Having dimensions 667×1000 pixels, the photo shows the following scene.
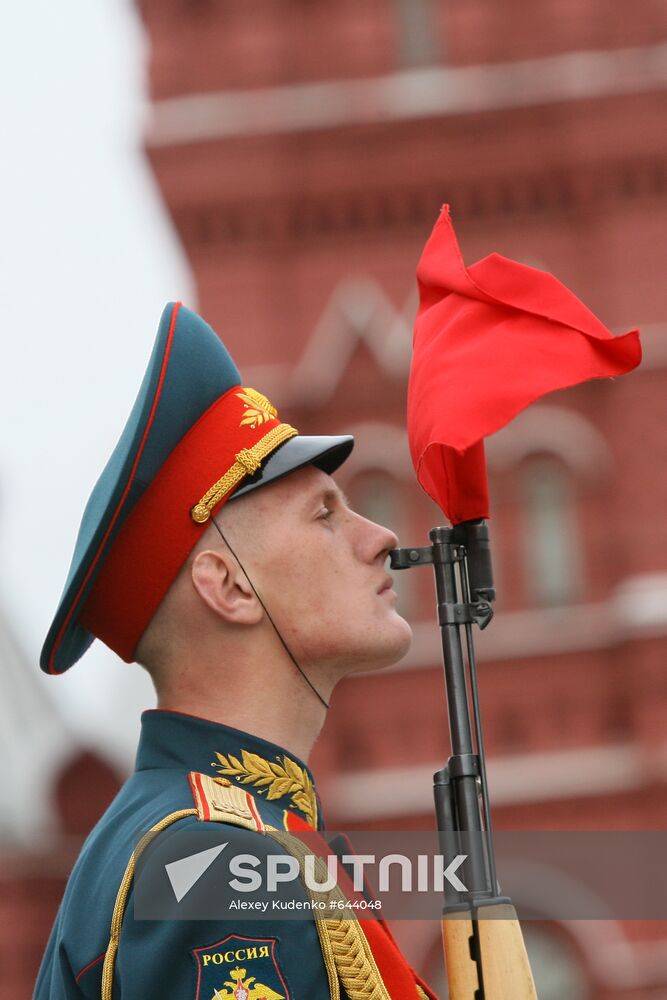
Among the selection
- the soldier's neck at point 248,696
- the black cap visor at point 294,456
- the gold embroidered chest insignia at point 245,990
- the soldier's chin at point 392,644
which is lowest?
the gold embroidered chest insignia at point 245,990

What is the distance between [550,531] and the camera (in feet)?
45.0

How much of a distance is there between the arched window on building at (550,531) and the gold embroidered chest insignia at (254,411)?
10950mm

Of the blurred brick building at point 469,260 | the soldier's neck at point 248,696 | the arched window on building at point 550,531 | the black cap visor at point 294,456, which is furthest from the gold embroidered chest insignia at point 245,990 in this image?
the arched window on building at point 550,531

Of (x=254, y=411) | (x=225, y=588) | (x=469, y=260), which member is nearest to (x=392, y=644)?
(x=225, y=588)

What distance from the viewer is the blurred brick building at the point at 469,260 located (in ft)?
43.7

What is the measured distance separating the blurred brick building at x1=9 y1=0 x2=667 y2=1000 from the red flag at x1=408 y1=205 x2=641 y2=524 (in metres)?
10.5

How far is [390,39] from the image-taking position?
47.5ft

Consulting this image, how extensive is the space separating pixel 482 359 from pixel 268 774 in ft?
2.24

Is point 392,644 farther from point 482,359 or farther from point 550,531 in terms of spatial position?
point 550,531

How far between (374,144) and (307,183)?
60cm

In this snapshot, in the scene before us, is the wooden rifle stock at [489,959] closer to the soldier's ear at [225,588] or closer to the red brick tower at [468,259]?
the soldier's ear at [225,588]

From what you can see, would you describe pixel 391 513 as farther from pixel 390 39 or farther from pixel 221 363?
pixel 221 363

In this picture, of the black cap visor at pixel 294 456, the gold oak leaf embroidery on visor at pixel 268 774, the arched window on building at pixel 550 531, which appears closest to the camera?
the gold oak leaf embroidery on visor at pixel 268 774

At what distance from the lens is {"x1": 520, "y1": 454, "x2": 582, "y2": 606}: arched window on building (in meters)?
13.6
